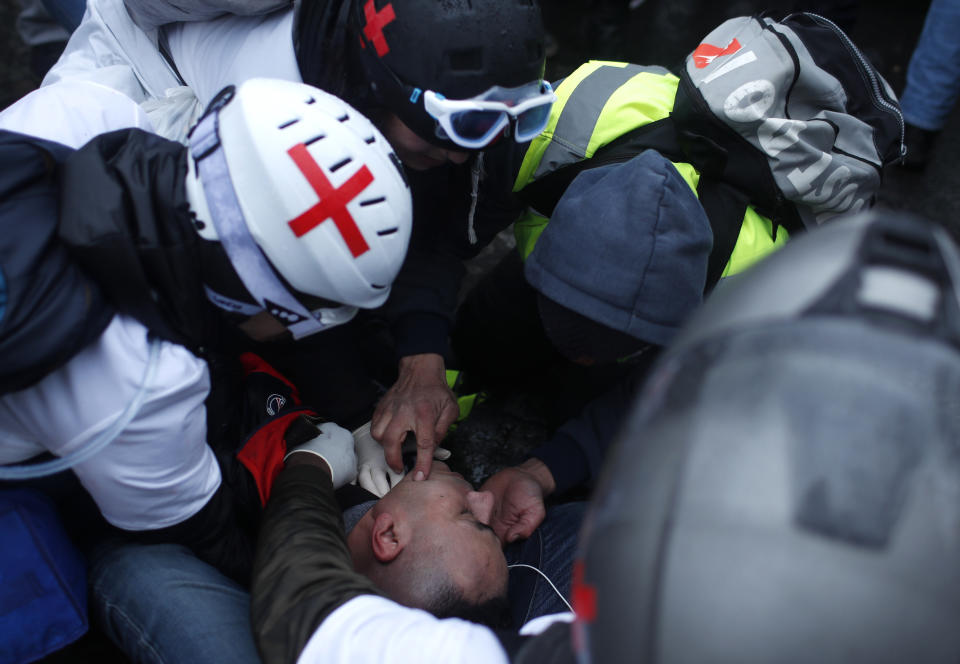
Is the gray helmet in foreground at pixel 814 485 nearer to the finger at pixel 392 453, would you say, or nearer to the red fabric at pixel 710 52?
the red fabric at pixel 710 52

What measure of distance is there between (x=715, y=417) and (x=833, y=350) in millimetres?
192

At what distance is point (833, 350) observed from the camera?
3.07ft

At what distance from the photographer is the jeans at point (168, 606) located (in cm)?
178

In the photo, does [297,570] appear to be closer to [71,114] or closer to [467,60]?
[71,114]

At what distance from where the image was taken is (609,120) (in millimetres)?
2291

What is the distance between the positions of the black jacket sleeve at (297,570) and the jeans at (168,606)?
0.16m

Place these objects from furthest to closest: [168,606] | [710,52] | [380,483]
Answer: [380,483], [710,52], [168,606]

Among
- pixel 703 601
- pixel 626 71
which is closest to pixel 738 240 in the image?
pixel 626 71

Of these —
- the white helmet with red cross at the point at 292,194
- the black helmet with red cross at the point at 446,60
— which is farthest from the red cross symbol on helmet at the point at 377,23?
the white helmet with red cross at the point at 292,194

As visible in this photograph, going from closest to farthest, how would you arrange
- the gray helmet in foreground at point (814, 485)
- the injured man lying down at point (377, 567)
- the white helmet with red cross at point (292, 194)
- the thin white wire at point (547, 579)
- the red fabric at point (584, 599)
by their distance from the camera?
the gray helmet in foreground at point (814, 485)
the red fabric at point (584, 599)
the white helmet with red cross at point (292, 194)
the injured man lying down at point (377, 567)
the thin white wire at point (547, 579)

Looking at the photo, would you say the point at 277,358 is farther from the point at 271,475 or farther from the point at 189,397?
the point at 189,397

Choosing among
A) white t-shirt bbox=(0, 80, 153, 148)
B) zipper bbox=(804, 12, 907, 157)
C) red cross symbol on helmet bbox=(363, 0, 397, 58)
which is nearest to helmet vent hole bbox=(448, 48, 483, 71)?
red cross symbol on helmet bbox=(363, 0, 397, 58)

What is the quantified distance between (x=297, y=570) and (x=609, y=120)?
1780 mm

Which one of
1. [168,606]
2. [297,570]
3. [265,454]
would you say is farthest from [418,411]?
[168,606]
